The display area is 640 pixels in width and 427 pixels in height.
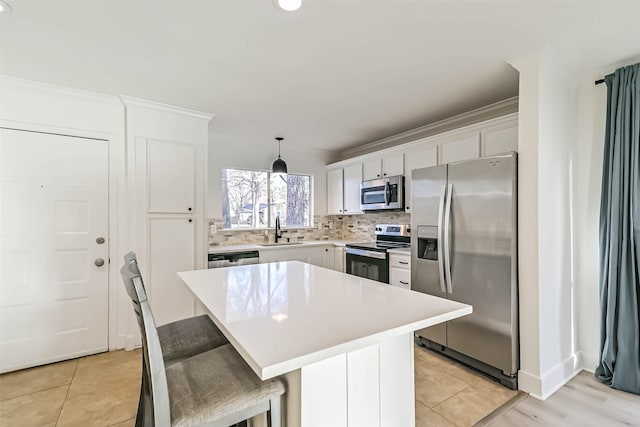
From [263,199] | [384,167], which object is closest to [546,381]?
[384,167]

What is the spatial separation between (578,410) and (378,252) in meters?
2.05

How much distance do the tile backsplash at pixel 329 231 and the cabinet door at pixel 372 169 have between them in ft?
1.95

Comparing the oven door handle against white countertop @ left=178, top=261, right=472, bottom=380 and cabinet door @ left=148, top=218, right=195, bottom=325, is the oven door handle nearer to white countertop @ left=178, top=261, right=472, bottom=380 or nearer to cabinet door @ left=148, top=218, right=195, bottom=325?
white countertop @ left=178, top=261, right=472, bottom=380

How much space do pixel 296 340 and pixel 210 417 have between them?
0.43m

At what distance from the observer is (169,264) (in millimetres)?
3031

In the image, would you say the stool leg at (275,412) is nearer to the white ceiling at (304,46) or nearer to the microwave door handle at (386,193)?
the white ceiling at (304,46)

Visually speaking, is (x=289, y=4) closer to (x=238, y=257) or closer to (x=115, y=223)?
(x=115, y=223)

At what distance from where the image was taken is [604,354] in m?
2.24

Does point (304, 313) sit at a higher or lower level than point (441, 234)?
lower

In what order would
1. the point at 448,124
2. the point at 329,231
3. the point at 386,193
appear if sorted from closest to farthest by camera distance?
the point at 448,124
the point at 386,193
the point at 329,231

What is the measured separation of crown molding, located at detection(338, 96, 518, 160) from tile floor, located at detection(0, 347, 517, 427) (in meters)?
2.44

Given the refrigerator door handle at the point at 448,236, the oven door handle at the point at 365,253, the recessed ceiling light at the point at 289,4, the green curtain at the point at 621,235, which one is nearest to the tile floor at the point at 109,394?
the refrigerator door handle at the point at 448,236

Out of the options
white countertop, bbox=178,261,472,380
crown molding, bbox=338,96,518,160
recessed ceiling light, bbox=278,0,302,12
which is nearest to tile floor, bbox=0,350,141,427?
white countertop, bbox=178,261,472,380

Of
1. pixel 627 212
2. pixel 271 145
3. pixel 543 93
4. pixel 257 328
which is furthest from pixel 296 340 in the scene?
pixel 271 145
